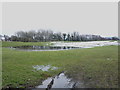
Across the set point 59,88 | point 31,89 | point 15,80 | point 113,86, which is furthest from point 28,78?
point 113,86

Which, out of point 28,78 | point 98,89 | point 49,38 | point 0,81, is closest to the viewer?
point 98,89

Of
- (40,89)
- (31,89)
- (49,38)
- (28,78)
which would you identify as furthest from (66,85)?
(49,38)

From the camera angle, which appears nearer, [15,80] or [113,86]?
[113,86]

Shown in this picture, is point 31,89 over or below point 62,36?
below

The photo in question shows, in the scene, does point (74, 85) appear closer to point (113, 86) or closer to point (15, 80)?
point (113, 86)

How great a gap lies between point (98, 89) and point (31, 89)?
3.75 metres

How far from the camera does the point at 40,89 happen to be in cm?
604

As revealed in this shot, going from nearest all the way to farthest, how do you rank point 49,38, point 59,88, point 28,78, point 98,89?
point 98,89 → point 59,88 → point 28,78 → point 49,38

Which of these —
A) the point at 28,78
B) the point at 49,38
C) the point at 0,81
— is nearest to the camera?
the point at 0,81

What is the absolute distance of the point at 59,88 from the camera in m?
6.22

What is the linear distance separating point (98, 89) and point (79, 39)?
336ft

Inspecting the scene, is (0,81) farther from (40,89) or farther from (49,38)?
(49,38)

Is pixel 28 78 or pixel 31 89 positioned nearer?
pixel 31 89

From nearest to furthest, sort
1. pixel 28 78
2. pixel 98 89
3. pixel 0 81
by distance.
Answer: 1. pixel 98 89
2. pixel 0 81
3. pixel 28 78
